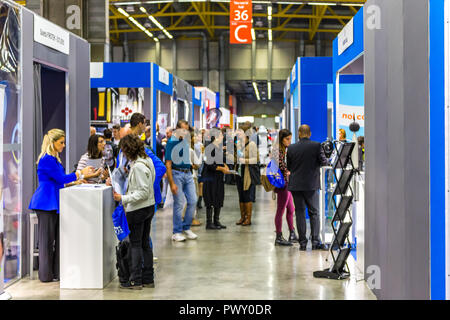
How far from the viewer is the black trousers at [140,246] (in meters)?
4.48

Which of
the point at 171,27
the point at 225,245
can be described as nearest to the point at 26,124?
the point at 225,245

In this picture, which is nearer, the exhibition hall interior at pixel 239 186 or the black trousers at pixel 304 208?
the exhibition hall interior at pixel 239 186

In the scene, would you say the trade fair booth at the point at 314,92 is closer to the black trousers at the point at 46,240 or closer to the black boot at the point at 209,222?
the black boot at the point at 209,222

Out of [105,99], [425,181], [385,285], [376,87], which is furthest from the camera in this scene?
[105,99]

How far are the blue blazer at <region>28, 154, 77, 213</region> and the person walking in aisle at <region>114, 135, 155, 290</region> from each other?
0.63m

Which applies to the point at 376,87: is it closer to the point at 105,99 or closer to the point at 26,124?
the point at 26,124

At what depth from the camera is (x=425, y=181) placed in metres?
3.29

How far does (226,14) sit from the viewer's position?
20.6 metres

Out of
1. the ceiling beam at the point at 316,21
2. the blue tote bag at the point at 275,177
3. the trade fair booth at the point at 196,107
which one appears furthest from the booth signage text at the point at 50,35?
the ceiling beam at the point at 316,21

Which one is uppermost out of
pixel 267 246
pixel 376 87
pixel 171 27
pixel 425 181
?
pixel 171 27

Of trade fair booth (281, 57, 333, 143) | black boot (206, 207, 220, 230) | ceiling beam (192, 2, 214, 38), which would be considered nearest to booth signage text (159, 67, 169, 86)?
trade fair booth (281, 57, 333, 143)

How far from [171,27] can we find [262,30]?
13.1 ft

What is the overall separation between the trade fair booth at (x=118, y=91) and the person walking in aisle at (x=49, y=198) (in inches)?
169

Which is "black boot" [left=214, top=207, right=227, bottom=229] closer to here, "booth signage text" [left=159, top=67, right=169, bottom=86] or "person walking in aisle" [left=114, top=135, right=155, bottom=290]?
"booth signage text" [left=159, top=67, right=169, bottom=86]
